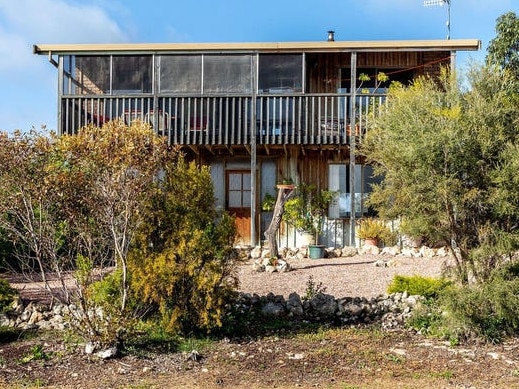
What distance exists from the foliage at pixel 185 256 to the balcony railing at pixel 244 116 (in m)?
8.57

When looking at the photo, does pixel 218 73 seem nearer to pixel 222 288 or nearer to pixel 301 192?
pixel 301 192

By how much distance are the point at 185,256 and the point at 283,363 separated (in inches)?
66.8

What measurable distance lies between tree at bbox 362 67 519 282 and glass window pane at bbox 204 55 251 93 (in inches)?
356

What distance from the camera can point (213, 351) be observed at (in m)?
6.91

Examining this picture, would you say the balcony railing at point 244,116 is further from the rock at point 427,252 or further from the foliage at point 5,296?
the foliage at point 5,296

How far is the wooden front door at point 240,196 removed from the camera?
698 inches

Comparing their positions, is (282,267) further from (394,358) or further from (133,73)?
(133,73)

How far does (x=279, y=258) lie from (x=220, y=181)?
13.7 feet

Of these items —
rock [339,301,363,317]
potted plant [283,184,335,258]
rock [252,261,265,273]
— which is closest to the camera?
rock [339,301,363,317]

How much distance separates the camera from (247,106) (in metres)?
16.2

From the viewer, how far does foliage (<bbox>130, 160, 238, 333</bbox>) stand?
7.10 meters

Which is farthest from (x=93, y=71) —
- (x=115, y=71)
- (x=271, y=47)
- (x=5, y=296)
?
(x=5, y=296)

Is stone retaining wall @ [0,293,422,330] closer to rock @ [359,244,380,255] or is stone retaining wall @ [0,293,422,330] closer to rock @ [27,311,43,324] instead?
rock @ [27,311,43,324]

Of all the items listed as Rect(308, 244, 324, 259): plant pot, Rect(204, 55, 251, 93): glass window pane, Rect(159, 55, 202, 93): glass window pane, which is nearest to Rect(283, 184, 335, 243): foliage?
Rect(308, 244, 324, 259): plant pot
